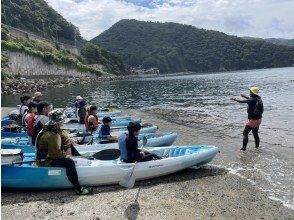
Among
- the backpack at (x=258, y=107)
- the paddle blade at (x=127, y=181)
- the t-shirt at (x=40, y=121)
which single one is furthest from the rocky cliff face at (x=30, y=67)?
the paddle blade at (x=127, y=181)

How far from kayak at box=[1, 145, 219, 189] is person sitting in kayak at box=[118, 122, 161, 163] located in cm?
21

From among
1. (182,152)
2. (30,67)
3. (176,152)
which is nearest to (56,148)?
(176,152)

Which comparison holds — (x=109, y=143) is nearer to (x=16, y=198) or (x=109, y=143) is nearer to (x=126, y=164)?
(x=126, y=164)

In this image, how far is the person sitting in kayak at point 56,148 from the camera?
1015 centimetres

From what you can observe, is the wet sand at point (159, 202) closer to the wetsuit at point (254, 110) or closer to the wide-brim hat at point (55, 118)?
the wide-brim hat at point (55, 118)

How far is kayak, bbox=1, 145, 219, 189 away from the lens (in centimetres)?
1072

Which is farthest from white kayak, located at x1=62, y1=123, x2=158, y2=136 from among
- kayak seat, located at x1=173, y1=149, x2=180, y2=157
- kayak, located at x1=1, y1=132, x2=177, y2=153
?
kayak seat, located at x1=173, y1=149, x2=180, y2=157

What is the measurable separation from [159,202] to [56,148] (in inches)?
125

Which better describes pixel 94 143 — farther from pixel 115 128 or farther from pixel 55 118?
pixel 55 118

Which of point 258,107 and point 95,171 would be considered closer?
point 95,171

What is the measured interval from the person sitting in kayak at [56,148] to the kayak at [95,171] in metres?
0.21

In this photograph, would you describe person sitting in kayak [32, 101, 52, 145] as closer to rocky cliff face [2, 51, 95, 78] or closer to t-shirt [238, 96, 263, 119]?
t-shirt [238, 96, 263, 119]

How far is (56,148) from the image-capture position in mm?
10422

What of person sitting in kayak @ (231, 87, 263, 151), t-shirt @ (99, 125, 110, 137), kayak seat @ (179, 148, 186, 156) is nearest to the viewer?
kayak seat @ (179, 148, 186, 156)
